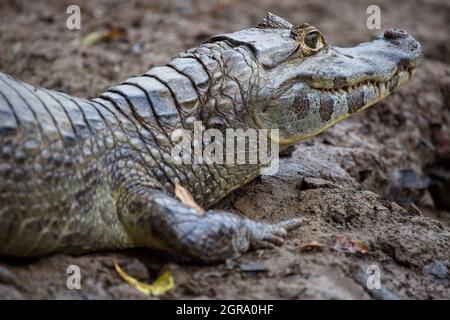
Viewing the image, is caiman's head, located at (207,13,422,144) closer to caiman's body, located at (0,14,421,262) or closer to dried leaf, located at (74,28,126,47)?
caiman's body, located at (0,14,421,262)

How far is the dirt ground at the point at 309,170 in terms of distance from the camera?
3.65 m

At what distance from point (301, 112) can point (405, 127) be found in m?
2.76

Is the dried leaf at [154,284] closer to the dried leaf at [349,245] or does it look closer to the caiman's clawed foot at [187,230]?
the caiman's clawed foot at [187,230]

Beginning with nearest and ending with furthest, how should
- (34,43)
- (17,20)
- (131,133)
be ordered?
(131,133) < (34,43) < (17,20)

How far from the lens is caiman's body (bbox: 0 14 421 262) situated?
12.0ft

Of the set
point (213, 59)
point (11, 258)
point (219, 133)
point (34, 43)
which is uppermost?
point (34, 43)

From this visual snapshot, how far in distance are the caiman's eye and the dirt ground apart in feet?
3.17

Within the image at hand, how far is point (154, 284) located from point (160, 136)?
0.94 meters

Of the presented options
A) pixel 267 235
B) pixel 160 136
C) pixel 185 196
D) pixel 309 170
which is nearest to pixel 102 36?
pixel 309 170

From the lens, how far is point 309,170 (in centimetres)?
517

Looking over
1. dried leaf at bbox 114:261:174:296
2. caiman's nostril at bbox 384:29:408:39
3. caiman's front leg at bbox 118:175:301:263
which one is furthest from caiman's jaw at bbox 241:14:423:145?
dried leaf at bbox 114:261:174:296
